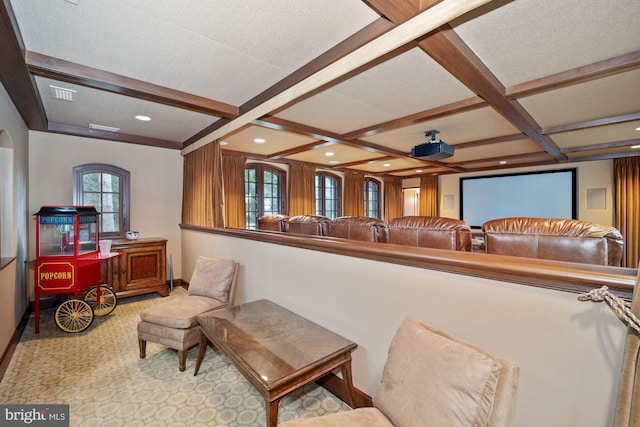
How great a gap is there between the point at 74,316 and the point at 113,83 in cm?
243

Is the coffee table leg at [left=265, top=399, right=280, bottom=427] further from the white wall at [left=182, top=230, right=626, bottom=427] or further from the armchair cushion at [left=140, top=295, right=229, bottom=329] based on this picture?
the armchair cushion at [left=140, top=295, right=229, bottom=329]

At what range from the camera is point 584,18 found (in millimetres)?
1620

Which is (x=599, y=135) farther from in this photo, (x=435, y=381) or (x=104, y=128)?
(x=104, y=128)

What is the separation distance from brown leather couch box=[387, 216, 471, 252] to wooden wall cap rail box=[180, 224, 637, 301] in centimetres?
44

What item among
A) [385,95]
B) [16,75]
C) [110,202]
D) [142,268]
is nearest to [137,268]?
[142,268]

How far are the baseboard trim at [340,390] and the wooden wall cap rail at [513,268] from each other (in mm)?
882

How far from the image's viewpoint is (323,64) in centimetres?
206

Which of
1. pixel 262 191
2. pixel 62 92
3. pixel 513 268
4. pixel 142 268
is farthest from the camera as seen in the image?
pixel 262 191

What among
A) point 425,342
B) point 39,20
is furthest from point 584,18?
point 39,20

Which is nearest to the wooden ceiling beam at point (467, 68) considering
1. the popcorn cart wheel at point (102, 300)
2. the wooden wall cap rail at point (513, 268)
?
the wooden wall cap rail at point (513, 268)

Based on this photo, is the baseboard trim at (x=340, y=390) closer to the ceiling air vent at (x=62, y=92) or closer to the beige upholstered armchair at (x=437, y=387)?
the beige upholstered armchair at (x=437, y=387)

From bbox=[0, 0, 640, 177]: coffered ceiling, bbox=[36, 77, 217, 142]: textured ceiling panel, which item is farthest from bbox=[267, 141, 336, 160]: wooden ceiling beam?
bbox=[36, 77, 217, 142]: textured ceiling panel

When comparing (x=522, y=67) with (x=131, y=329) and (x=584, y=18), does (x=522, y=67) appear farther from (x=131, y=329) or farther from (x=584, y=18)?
(x=131, y=329)

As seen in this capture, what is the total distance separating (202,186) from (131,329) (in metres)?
1.96
